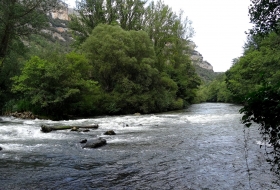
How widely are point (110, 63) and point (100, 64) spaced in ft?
4.39

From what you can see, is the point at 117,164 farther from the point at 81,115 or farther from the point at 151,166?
the point at 81,115

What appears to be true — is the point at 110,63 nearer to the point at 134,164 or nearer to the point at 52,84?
the point at 52,84

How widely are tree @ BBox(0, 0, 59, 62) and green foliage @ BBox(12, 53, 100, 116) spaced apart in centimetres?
300

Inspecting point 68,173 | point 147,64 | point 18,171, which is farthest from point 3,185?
point 147,64

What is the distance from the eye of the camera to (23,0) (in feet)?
76.3

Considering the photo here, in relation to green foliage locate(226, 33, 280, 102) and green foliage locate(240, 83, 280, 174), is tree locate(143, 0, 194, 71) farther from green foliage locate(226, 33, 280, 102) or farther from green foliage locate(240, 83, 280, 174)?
green foliage locate(240, 83, 280, 174)

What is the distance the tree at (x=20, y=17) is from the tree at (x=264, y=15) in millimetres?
19274

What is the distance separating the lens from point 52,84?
2422cm

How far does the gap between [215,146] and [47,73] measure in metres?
16.7

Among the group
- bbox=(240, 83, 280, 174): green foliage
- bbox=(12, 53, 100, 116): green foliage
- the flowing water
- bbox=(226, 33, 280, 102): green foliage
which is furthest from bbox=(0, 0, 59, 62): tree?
bbox=(226, 33, 280, 102): green foliage

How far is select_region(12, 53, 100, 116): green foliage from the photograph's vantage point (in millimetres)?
23375

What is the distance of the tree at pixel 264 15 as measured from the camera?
28.7ft

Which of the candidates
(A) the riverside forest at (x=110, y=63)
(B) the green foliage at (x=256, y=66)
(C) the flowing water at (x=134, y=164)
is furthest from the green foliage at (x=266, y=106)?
(B) the green foliage at (x=256, y=66)

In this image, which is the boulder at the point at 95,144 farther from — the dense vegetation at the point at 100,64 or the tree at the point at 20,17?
the tree at the point at 20,17
